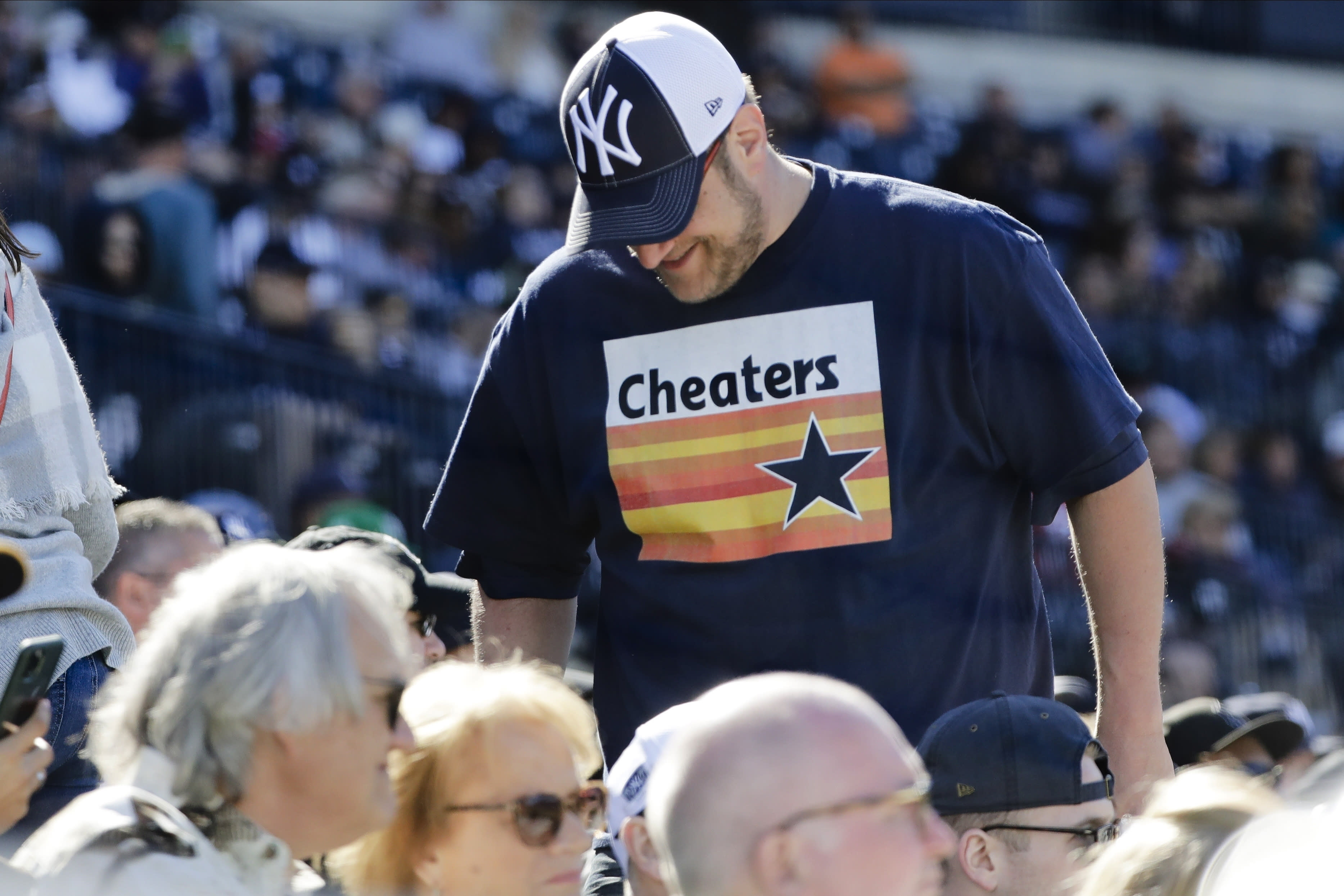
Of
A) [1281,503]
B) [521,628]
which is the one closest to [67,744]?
[521,628]

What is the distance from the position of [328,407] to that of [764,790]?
6.76 metres

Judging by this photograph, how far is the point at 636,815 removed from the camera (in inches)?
118

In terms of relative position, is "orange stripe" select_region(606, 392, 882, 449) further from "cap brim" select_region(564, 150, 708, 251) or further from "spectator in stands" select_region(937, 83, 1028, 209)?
"spectator in stands" select_region(937, 83, 1028, 209)

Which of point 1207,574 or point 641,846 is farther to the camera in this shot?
point 1207,574

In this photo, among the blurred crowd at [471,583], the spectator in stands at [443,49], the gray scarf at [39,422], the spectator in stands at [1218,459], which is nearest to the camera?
the blurred crowd at [471,583]

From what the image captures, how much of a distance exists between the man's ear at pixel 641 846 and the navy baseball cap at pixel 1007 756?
591 mm

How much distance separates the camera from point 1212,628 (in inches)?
431

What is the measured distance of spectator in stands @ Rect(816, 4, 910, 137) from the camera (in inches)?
574

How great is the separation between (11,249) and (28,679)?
963 mm

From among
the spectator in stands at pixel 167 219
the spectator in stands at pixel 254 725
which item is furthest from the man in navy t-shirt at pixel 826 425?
the spectator in stands at pixel 167 219

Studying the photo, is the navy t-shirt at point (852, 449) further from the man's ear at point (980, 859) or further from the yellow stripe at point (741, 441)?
the man's ear at point (980, 859)

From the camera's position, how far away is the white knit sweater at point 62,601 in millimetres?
2959

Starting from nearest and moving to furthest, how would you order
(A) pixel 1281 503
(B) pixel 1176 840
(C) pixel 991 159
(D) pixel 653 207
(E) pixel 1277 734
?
(B) pixel 1176 840, (D) pixel 653 207, (E) pixel 1277 734, (A) pixel 1281 503, (C) pixel 991 159

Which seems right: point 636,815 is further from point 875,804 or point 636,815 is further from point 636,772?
point 875,804
